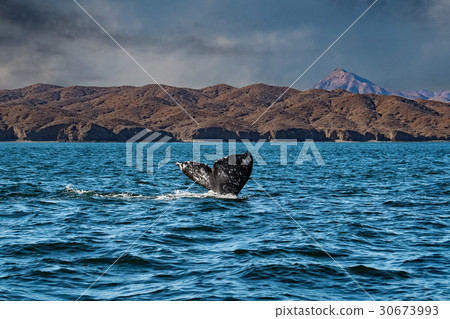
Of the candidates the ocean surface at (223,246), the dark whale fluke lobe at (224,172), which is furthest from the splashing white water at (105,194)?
the dark whale fluke lobe at (224,172)

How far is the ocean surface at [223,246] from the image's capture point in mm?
9906

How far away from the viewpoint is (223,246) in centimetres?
1362

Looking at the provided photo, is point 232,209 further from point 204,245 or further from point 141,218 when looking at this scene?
point 204,245

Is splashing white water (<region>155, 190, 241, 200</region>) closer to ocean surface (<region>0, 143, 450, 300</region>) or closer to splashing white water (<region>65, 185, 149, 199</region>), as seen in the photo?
ocean surface (<region>0, 143, 450, 300</region>)

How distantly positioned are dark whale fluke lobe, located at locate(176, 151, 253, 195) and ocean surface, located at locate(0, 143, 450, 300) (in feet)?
2.45

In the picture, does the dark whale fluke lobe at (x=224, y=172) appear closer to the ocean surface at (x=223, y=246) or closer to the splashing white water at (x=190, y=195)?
the splashing white water at (x=190, y=195)

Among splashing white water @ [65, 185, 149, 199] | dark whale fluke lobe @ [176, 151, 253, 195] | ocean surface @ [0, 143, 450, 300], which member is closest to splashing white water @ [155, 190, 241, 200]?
ocean surface @ [0, 143, 450, 300]

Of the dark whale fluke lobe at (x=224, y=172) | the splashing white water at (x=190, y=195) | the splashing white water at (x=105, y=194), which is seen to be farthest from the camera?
the splashing white water at (x=105, y=194)

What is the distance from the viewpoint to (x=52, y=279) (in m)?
10.4

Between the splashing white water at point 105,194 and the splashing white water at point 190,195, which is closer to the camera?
the splashing white water at point 190,195

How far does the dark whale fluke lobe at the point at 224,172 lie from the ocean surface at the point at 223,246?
747 millimetres

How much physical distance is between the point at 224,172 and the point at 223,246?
7731 mm

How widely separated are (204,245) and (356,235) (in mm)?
4549
